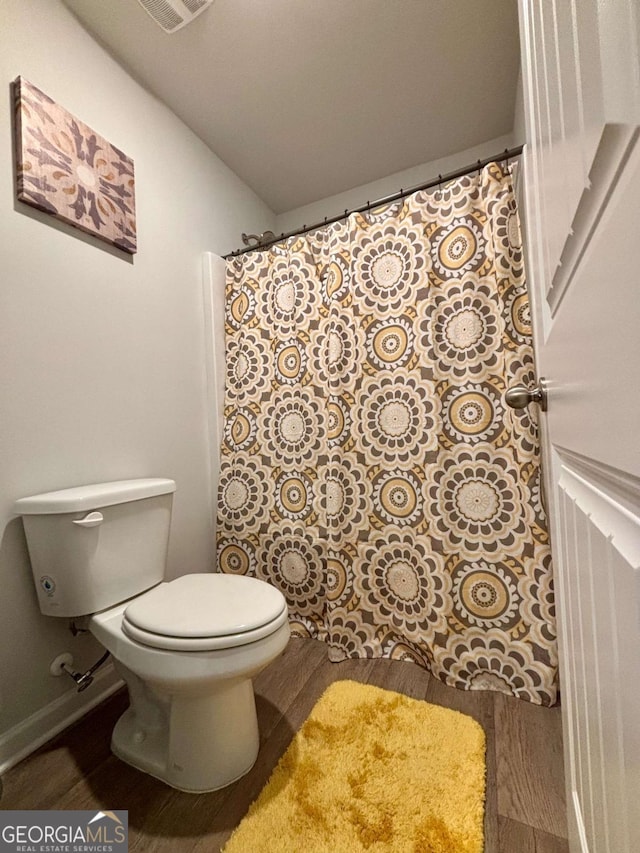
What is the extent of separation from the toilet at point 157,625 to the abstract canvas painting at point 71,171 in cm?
89

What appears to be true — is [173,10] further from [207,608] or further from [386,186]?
[207,608]

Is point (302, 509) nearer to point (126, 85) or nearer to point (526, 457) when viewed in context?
point (526, 457)

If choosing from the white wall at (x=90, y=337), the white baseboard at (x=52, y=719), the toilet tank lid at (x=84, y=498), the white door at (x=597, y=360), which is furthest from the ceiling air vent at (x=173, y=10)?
the white baseboard at (x=52, y=719)

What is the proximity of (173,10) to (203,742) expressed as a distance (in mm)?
2203

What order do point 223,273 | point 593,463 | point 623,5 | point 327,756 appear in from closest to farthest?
1. point 623,5
2. point 593,463
3. point 327,756
4. point 223,273

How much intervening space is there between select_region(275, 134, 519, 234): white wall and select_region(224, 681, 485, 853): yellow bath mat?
89.7 inches

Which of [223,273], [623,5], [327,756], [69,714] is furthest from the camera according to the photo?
[223,273]

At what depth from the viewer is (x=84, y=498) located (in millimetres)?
1039

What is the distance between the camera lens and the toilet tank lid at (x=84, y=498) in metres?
1.02

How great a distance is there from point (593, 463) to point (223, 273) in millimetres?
1845

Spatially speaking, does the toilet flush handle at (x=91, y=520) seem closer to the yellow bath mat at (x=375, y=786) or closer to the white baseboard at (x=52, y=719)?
the white baseboard at (x=52, y=719)

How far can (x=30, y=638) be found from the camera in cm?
109

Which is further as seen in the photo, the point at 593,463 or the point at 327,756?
the point at 327,756

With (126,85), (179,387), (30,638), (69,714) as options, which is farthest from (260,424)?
(126,85)
